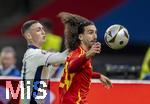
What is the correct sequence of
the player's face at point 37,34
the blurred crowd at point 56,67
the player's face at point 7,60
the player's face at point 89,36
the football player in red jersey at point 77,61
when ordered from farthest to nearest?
1. the player's face at point 7,60
2. the blurred crowd at point 56,67
3. the player's face at point 37,34
4. the player's face at point 89,36
5. the football player in red jersey at point 77,61

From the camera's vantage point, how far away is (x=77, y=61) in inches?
318

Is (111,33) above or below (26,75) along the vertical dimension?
above

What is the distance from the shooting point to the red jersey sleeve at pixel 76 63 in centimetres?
804

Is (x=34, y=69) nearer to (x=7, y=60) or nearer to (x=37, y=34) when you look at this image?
(x=37, y=34)

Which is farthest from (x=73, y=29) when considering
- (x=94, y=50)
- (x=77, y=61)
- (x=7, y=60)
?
(x=7, y=60)

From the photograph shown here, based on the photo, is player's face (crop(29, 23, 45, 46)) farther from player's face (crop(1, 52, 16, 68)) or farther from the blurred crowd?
player's face (crop(1, 52, 16, 68))

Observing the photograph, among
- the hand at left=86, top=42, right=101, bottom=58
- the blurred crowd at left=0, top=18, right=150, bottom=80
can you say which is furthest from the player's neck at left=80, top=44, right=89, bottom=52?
the blurred crowd at left=0, top=18, right=150, bottom=80

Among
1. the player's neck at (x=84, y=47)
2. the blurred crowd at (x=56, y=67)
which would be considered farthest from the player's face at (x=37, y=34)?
the blurred crowd at (x=56, y=67)

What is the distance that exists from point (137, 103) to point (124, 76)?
11.1ft

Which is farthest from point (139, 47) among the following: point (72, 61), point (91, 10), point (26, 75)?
point (72, 61)

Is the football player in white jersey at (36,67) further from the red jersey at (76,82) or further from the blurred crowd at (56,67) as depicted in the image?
the blurred crowd at (56,67)

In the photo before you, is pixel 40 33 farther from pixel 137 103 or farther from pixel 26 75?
pixel 137 103

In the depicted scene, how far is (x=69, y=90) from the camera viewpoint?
8375mm

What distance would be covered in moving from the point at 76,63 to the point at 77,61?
0.09 feet
